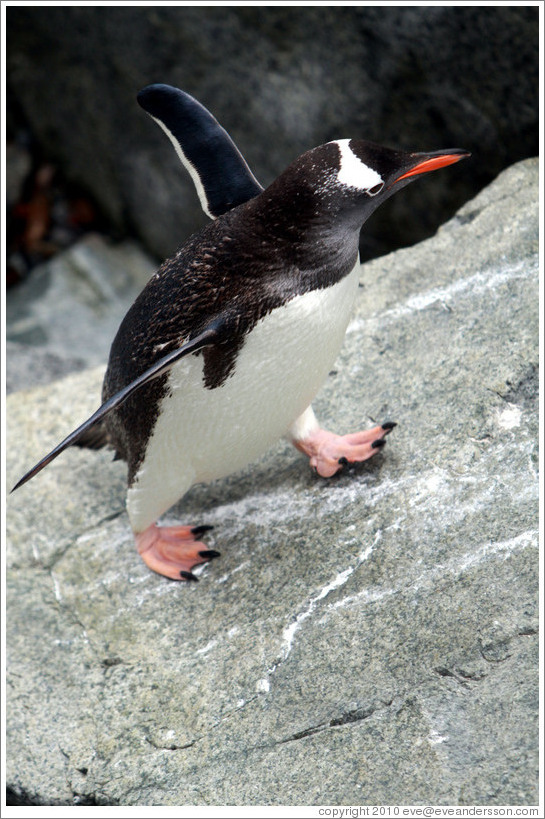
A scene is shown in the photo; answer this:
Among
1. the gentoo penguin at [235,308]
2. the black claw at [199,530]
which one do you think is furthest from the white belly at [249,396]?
the black claw at [199,530]

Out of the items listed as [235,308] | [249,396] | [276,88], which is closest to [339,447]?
[249,396]

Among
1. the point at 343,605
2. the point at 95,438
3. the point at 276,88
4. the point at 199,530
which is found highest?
the point at 276,88

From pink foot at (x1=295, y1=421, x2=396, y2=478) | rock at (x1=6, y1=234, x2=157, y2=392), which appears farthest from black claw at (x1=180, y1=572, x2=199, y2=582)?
rock at (x1=6, y1=234, x2=157, y2=392)

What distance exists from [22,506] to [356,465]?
2.49 feet

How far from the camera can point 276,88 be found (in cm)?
261

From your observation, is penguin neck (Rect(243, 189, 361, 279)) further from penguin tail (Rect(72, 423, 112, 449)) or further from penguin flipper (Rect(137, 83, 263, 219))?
penguin tail (Rect(72, 423, 112, 449))

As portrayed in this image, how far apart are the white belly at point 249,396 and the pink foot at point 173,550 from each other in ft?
0.39

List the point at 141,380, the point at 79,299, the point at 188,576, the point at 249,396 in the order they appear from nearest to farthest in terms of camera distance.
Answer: the point at 141,380 < the point at 249,396 < the point at 188,576 < the point at 79,299

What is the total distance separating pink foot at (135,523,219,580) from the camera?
5.24 feet

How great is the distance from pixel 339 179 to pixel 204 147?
30 centimetres

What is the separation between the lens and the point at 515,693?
124cm

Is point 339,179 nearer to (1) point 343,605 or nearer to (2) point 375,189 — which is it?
(2) point 375,189

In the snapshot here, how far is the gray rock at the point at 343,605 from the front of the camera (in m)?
1.28

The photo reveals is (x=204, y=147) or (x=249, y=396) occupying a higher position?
(x=204, y=147)
